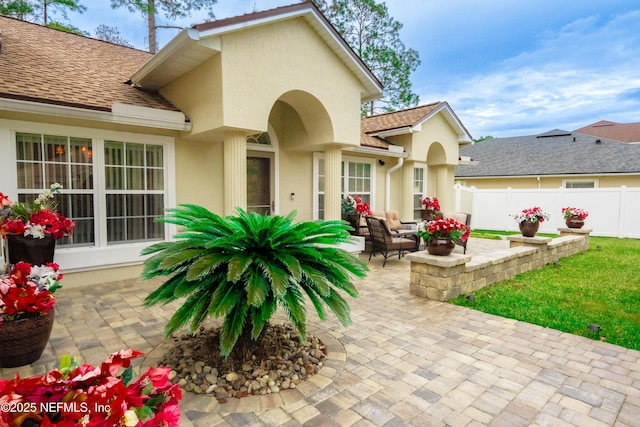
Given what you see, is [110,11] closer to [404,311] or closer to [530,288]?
[404,311]

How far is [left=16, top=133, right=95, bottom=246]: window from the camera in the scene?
5.83 m

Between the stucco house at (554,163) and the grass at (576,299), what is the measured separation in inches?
315

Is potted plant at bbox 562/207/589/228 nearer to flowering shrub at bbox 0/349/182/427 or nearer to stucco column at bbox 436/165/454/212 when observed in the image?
stucco column at bbox 436/165/454/212

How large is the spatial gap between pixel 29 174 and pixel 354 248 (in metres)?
6.86

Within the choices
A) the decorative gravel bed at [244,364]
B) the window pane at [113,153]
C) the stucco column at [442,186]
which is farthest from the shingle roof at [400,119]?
the decorative gravel bed at [244,364]

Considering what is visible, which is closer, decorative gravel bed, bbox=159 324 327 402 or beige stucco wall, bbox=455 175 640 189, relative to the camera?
decorative gravel bed, bbox=159 324 327 402

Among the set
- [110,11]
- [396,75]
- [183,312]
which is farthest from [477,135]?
[183,312]

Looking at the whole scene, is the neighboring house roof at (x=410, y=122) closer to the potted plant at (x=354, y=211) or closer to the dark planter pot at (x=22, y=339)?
the potted plant at (x=354, y=211)

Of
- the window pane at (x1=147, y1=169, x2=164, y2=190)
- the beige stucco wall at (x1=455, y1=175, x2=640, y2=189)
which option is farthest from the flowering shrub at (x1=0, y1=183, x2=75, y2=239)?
the beige stucco wall at (x1=455, y1=175, x2=640, y2=189)

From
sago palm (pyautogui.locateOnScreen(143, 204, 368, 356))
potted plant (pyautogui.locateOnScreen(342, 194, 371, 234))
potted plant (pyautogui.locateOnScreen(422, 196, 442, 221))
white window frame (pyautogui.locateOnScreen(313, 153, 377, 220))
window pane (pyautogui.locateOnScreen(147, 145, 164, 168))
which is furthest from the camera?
potted plant (pyautogui.locateOnScreen(422, 196, 442, 221))

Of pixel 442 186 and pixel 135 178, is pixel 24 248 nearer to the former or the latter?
pixel 135 178

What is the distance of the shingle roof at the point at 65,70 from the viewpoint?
5.73 m

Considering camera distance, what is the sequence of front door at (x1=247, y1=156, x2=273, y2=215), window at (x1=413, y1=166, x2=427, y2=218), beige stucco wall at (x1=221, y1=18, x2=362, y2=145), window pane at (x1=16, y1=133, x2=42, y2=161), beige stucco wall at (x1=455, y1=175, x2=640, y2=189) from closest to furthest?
window pane at (x1=16, y1=133, x2=42, y2=161) → beige stucco wall at (x1=221, y1=18, x2=362, y2=145) → front door at (x1=247, y1=156, x2=273, y2=215) → window at (x1=413, y1=166, x2=427, y2=218) → beige stucco wall at (x1=455, y1=175, x2=640, y2=189)

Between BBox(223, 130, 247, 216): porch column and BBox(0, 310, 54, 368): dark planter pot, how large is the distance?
12.6 feet
